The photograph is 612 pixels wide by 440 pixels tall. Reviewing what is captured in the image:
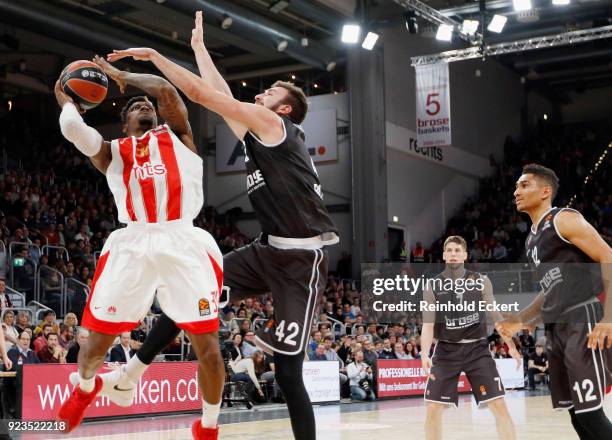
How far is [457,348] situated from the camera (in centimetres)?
715

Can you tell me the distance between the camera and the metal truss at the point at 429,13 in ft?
67.1

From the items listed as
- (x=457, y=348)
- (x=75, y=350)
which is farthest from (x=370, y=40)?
(x=457, y=348)

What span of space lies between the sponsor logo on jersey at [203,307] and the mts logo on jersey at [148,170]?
82 cm

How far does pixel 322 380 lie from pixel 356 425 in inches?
176

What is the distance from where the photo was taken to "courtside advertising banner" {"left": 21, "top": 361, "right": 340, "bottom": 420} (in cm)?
1061

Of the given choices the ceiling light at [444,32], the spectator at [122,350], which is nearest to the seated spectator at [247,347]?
the spectator at [122,350]

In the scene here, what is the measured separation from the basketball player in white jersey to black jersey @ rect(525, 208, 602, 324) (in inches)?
78.7

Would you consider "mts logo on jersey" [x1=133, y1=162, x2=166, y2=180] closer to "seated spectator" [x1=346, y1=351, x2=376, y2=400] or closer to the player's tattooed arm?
the player's tattooed arm

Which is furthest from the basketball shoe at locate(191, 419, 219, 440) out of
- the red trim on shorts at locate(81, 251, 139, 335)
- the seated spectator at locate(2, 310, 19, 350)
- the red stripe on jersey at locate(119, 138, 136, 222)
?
the seated spectator at locate(2, 310, 19, 350)

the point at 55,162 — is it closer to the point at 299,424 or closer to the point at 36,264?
the point at 36,264

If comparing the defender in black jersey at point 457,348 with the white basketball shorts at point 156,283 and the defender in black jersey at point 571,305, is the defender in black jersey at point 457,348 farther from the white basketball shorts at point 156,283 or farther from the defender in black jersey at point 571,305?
the white basketball shorts at point 156,283

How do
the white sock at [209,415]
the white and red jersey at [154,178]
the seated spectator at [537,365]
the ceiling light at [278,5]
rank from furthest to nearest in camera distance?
the ceiling light at [278,5] → the seated spectator at [537,365] → the white and red jersey at [154,178] → the white sock at [209,415]

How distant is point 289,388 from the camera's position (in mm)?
4395

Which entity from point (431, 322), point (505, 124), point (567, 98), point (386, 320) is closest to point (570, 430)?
point (431, 322)
